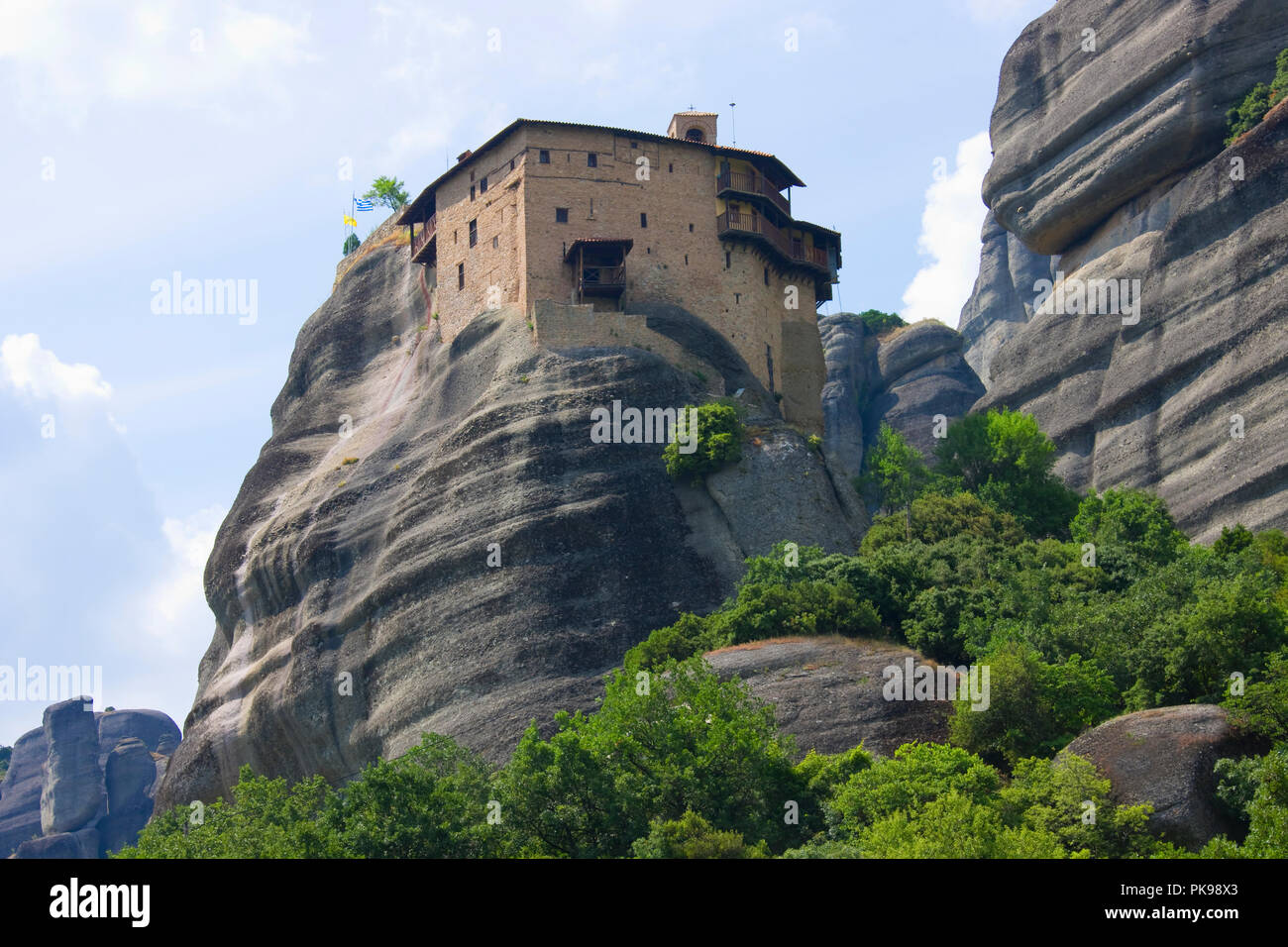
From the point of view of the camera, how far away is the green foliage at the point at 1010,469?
6450 cm

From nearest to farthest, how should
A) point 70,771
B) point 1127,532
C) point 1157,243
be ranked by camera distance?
point 1127,532
point 1157,243
point 70,771

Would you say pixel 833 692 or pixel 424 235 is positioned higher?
pixel 424 235

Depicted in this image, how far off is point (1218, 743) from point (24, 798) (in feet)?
363

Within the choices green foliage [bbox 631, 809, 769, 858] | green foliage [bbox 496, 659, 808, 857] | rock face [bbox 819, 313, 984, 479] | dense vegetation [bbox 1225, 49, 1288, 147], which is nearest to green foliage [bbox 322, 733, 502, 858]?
green foliage [bbox 496, 659, 808, 857]

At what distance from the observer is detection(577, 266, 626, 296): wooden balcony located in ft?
220

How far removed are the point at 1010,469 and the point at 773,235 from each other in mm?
15590

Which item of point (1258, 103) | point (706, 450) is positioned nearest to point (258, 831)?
point (706, 450)

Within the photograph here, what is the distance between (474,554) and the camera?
189ft

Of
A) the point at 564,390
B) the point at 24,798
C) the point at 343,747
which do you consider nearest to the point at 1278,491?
the point at 564,390

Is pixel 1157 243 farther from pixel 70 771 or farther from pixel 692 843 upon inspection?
pixel 70 771

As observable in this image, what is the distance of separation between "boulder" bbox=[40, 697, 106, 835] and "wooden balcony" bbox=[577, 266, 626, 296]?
237ft

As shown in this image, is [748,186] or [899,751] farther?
[748,186]

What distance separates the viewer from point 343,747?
57.1 metres

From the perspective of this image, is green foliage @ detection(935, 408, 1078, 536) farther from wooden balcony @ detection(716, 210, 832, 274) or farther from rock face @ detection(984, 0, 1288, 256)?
rock face @ detection(984, 0, 1288, 256)
